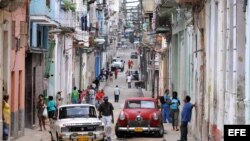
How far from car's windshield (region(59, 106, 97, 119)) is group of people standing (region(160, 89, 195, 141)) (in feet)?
10.3

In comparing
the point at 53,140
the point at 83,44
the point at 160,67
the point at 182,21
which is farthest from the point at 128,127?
the point at 83,44

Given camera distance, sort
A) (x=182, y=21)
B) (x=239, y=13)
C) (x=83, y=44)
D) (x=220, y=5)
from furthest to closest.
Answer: (x=83, y=44)
(x=182, y=21)
(x=220, y=5)
(x=239, y=13)

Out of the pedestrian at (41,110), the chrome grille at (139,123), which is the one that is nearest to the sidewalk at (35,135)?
the pedestrian at (41,110)

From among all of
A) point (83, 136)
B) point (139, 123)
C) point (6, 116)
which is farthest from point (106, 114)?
point (6, 116)

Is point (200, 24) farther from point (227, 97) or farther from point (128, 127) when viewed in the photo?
point (227, 97)

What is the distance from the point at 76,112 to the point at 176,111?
290 inches

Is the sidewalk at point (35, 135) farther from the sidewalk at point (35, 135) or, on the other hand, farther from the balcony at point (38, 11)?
the balcony at point (38, 11)

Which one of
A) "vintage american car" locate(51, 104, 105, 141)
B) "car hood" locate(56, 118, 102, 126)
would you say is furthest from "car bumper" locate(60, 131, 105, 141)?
"car hood" locate(56, 118, 102, 126)

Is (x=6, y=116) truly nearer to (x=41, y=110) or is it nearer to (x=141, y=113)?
(x=141, y=113)

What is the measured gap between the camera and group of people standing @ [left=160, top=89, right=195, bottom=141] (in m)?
24.2

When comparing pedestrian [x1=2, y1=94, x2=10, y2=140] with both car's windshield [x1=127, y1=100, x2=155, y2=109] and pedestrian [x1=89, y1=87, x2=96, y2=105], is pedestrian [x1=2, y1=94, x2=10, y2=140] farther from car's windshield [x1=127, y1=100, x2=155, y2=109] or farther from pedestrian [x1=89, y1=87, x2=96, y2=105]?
pedestrian [x1=89, y1=87, x2=96, y2=105]

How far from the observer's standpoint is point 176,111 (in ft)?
104

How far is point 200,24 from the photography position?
26844 mm

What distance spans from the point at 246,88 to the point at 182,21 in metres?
→ 19.6
